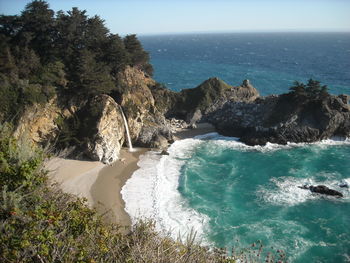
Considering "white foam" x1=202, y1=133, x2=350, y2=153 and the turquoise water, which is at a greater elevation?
"white foam" x1=202, y1=133, x2=350, y2=153

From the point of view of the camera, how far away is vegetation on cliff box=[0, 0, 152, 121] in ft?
97.6

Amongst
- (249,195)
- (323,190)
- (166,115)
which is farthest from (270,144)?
(166,115)

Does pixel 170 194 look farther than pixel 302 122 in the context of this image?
No

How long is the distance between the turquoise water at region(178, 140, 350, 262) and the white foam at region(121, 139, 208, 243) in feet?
2.72

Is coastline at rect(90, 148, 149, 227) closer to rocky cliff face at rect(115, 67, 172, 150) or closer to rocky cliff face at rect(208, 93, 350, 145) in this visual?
rocky cliff face at rect(115, 67, 172, 150)

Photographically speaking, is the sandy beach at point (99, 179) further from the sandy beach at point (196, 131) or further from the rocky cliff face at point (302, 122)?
the rocky cliff face at point (302, 122)

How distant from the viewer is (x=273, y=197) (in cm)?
2694

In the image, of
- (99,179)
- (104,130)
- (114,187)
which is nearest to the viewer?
(114,187)

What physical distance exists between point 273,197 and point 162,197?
10.1 meters

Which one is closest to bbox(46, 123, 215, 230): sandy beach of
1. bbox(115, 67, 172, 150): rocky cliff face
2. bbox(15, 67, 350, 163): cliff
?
bbox(15, 67, 350, 163): cliff

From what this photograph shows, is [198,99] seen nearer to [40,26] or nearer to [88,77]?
[88,77]

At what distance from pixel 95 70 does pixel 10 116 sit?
10875 mm

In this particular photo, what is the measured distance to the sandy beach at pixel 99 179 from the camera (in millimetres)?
24359

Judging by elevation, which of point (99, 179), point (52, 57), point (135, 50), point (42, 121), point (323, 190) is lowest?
point (323, 190)
